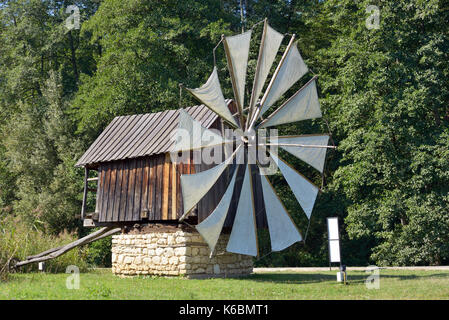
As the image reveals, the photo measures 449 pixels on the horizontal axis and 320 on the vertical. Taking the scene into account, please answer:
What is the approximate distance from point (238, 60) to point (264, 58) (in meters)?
0.92

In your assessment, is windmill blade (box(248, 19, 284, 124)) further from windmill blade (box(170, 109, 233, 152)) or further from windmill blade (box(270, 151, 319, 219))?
windmill blade (box(270, 151, 319, 219))

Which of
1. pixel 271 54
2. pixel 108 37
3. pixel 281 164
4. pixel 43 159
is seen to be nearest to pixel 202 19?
pixel 108 37

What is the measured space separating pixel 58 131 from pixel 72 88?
555 centimetres

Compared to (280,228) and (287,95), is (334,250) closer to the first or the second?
(280,228)

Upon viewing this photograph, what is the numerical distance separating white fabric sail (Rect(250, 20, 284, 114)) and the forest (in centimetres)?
479

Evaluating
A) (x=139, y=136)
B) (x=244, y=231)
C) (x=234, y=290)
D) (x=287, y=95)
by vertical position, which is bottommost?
(x=234, y=290)

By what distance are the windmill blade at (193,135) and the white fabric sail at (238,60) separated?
133cm

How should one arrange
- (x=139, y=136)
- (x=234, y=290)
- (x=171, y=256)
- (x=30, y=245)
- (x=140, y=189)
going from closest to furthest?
(x=234, y=290)
(x=171, y=256)
(x=140, y=189)
(x=139, y=136)
(x=30, y=245)

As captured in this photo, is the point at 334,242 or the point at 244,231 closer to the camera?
the point at 334,242

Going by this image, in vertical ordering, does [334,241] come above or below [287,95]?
below

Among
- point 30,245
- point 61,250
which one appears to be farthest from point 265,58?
point 30,245

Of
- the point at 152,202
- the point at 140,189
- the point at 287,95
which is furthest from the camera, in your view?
the point at 287,95

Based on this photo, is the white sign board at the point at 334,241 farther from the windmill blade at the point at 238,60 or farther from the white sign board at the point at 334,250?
the windmill blade at the point at 238,60

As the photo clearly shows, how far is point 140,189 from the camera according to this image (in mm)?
18703
